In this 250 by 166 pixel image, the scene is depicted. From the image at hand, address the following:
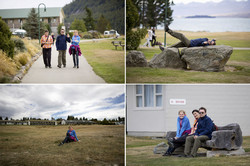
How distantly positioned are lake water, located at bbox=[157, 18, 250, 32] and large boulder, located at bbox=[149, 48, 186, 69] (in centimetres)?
49

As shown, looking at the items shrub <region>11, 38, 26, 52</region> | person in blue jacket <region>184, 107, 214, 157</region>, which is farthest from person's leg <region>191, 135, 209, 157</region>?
shrub <region>11, 38, 26, 52</region>

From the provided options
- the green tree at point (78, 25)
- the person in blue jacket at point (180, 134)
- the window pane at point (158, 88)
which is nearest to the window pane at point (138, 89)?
the window pane at point (158, 88)

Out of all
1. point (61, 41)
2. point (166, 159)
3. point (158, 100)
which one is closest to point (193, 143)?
point (166, 159)

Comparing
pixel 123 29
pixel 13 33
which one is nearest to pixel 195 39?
pixel 123 29

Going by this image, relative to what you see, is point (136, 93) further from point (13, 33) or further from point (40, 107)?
point (13, 33)

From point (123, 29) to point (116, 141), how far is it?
2156mm

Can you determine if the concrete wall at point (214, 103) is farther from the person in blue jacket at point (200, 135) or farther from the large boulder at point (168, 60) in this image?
the person in blue jacket at point (200, 135)

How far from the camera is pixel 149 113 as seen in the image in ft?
31.9

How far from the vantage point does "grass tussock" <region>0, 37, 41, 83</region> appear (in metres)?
6.39

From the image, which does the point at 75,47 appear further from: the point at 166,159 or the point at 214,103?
the point at 214,103

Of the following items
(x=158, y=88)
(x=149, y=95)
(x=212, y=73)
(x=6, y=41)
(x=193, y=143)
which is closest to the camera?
(x=193, y=143)

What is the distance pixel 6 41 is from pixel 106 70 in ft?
6.12

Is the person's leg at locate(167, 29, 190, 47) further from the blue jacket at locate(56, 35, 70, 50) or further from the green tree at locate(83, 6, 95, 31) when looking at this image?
the blue jacket at locate(56, 35, 70, 50)

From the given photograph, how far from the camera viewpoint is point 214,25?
24.2 ft
